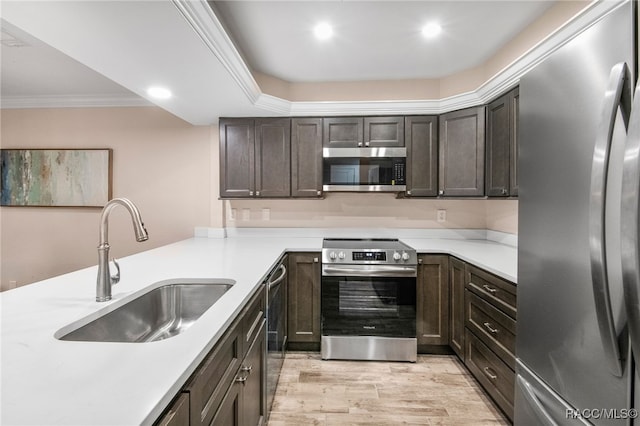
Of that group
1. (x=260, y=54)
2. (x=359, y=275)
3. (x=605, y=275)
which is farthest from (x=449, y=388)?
(x=260, y=54)

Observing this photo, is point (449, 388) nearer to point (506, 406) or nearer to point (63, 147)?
point (506, 406)

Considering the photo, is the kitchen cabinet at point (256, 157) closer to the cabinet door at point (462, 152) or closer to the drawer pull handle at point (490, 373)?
the cabinet door at point (462, 152)

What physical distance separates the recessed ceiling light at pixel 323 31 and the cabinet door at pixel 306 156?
78 cm

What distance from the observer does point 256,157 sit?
2951mm

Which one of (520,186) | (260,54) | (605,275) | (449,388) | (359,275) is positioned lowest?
(449,388)

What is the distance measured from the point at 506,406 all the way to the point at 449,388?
432 mm

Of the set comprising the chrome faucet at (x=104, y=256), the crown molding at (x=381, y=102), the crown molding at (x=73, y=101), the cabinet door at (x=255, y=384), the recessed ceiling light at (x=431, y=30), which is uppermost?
the recessed ceiling light at (x=431, y=30)

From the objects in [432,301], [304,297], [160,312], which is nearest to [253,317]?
[160,312]

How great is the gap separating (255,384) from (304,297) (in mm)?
1135

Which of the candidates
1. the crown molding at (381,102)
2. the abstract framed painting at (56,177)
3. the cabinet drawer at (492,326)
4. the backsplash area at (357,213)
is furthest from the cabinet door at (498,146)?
the abstract framed painting at (56,177)

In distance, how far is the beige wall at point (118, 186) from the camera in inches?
129

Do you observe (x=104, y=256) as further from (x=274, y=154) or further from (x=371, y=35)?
(x=371, y=35)

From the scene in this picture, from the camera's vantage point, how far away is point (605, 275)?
76cm

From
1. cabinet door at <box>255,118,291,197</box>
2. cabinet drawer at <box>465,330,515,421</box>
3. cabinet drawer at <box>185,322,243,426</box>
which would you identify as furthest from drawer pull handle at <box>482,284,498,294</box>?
cabinet door at <box>255,118,291,197</box>
